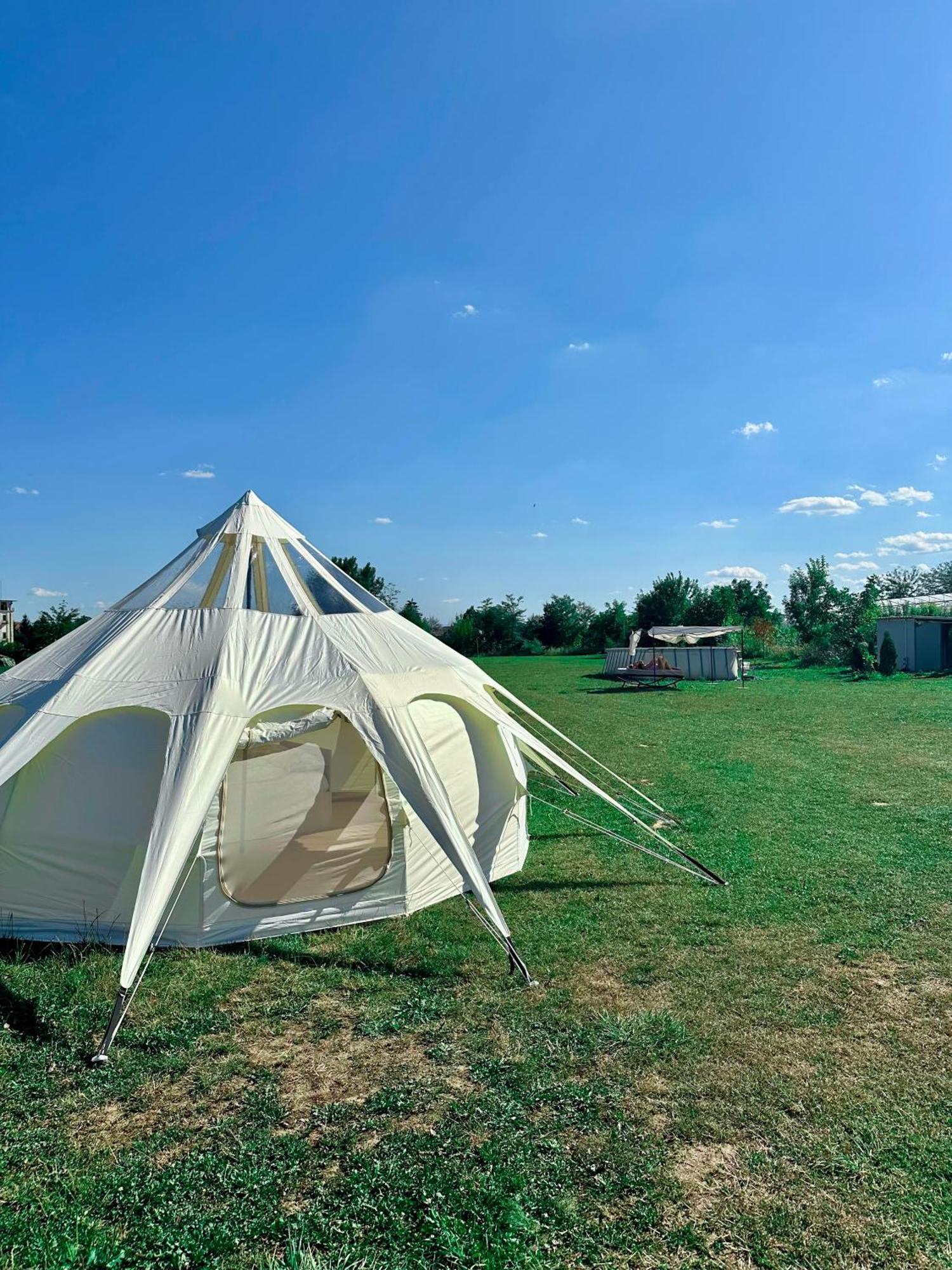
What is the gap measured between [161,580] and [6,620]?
118ft

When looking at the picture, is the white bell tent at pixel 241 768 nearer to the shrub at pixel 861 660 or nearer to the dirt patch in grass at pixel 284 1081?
the dirt patch in grass at pixel 284 1081

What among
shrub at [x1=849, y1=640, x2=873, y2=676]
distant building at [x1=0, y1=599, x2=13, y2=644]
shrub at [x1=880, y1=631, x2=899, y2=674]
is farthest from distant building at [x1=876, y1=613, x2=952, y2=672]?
distant building at [x1=0, y1=599, x2=13, y2=644]

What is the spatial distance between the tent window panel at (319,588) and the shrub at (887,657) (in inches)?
1029

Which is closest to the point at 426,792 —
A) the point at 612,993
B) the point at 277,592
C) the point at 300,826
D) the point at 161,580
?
the point at 300,826

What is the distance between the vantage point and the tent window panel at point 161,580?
640 cm

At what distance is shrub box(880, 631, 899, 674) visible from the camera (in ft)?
91.3

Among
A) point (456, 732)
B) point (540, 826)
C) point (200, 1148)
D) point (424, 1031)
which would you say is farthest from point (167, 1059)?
point (540, 826)

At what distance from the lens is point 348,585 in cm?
710

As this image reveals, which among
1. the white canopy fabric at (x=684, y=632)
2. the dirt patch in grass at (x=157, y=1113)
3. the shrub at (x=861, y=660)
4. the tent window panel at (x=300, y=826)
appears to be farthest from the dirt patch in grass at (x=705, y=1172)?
the shrub at (x=861, y=660)

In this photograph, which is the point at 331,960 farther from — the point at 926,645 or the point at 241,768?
the point at 926,645

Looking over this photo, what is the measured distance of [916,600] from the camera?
4106 cm

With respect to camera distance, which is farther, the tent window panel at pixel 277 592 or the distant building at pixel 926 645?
the distant building at pixel 926 645

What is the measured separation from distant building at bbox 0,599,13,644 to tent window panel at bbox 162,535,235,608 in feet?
113

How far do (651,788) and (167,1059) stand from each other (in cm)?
735
